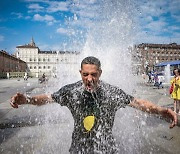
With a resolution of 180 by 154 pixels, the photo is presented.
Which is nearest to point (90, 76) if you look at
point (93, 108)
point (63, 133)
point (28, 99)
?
point (93, 108)

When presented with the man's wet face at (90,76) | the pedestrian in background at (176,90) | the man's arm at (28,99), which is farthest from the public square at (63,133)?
the man's wet face at (90,76)

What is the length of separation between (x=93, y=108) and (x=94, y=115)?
63 millimetres

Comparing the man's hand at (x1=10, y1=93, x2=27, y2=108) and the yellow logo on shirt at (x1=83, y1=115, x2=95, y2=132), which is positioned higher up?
the man's hand at (x1=10, y1=93, x2=27, y2=108)

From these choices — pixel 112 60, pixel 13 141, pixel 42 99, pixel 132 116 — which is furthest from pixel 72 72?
pixel 42 99

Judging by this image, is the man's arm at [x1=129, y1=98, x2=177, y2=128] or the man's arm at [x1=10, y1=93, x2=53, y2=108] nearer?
the man's arm at [x1=129, y1=98, x2=177, y2=128]

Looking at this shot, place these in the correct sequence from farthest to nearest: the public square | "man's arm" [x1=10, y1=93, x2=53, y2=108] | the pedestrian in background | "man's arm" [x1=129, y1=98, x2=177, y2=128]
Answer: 1. the pedestrian in background
2. the public square
3. "man's arm" [x1=10, y1=93, x2=53, y2=108]
4. "man's arm" [x1=129, y1=98, x2=177, y2=128]

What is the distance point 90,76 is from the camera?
76.1 inches

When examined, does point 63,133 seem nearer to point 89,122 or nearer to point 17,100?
point 17,100

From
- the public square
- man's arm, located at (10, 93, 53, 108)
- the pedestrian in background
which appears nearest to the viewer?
man's arm, located at (10, 93, 53, 108)

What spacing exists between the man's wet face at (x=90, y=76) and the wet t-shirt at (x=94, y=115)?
5cm

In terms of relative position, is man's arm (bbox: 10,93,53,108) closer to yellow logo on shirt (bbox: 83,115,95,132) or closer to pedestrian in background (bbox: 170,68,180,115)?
yellow logo on shirt (bbox: 83,115,95,132)

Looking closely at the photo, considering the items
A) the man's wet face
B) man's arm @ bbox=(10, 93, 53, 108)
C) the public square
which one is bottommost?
the public square

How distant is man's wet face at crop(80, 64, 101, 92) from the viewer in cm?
194

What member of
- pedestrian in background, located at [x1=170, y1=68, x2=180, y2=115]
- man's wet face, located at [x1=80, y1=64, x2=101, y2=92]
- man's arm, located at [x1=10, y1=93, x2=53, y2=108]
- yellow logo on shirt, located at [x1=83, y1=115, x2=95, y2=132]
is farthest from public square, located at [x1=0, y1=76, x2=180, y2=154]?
man's wet face, located at [x1=80, y1=64, x2=101, y2=92]
